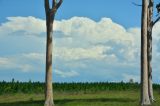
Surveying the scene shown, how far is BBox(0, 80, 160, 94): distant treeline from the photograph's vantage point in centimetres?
6700

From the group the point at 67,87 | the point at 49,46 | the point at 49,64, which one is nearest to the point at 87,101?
the point at 49,64

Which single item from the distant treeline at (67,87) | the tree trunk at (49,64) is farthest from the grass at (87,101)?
the distant treeline at (67,87)

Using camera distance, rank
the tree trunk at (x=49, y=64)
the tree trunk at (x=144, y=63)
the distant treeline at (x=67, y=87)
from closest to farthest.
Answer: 1. the tree trunk at (x=49, y=64)
2. the tree trunk at (x=144, y=63)
3. the distant treeline at (x=67, y=87)

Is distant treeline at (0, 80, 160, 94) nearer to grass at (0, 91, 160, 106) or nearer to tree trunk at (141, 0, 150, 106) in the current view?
grass at (0, 91, 160, 106)

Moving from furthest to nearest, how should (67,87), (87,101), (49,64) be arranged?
(67,87) < (87,101) < (49,64)

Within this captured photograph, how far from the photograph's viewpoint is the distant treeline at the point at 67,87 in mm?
67000

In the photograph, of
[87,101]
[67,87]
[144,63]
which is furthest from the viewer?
[67,87]

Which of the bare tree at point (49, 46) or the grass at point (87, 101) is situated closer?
the bare tree at point (49, 46)

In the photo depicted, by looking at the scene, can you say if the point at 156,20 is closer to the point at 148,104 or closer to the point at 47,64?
the point at 148,104

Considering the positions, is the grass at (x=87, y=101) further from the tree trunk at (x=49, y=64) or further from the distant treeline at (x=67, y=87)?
the distant treeline at (x=67, y=87)

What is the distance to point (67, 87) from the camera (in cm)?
7088

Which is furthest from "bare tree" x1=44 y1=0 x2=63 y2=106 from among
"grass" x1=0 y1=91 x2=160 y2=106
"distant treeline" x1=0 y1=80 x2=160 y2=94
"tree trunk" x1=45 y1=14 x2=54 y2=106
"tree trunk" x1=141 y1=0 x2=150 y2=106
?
"distant treeline" x1=0 y1=80 x2=160 y2=94

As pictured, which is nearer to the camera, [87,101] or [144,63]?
[144,63]

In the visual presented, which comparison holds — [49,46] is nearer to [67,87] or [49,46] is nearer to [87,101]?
[87,101]
